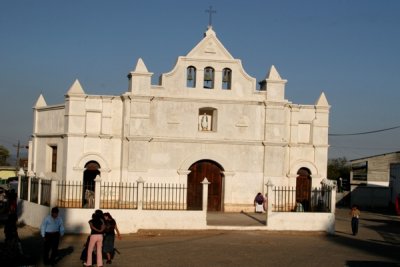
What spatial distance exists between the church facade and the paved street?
305 cm

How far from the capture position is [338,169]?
79.2 meters

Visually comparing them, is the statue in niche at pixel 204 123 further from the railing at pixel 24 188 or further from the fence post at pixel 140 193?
the railing at pixel 24 188

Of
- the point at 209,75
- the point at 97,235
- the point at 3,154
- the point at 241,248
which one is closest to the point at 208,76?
the point at 209,75

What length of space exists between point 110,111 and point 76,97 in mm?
1676

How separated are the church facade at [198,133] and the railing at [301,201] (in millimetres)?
745

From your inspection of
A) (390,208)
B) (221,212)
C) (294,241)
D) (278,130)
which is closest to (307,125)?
(278,130)

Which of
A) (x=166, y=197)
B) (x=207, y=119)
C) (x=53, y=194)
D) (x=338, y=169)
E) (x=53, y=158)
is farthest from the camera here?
(x=338, y=169)

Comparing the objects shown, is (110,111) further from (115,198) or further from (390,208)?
(390,208)

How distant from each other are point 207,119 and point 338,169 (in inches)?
2021

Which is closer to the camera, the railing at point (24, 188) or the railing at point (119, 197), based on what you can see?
the railing at point (119, 197)

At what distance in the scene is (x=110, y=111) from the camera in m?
30.0

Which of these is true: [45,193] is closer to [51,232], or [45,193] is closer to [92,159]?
[92,159]

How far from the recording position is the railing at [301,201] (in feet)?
88.9

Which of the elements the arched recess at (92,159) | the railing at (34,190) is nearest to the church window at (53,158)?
the arched recess at (92,159)
